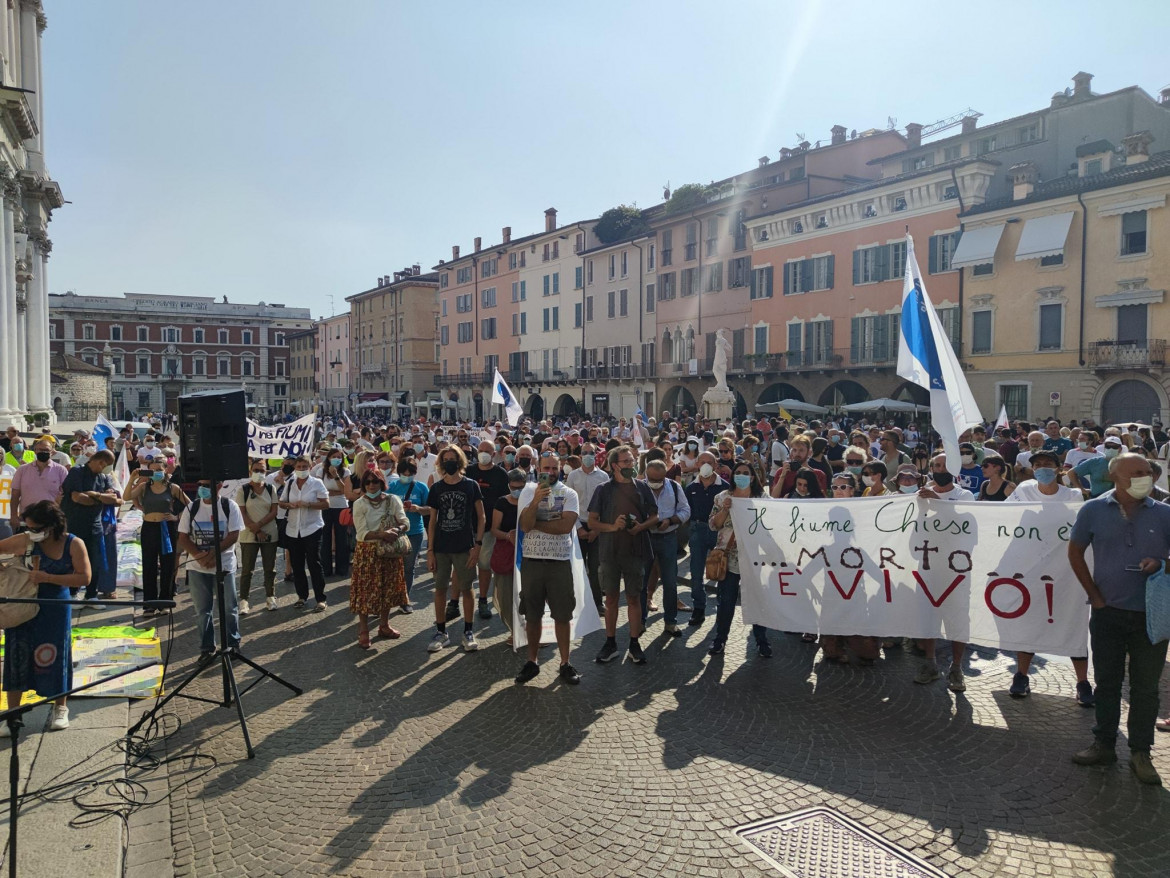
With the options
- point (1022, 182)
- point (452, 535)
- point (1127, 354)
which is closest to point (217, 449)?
point (452, 535)

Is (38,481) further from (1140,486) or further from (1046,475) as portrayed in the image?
(1140,486)

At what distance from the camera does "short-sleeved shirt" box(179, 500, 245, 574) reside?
7.17m

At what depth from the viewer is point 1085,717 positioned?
237 inches

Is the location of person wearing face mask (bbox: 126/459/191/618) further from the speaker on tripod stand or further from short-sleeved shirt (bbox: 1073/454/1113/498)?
short-sleeved shirt (bbox: 1073/454/1113/498)

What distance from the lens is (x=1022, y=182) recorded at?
1225 inches

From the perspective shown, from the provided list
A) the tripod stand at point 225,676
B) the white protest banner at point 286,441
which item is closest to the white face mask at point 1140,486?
the tripod stand at point 225,676

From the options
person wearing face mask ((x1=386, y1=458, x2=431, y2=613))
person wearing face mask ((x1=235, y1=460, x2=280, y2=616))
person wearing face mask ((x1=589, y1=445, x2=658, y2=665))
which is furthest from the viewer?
person wearing face mask ((x1=386, y1=458, x2=431, y2=613))

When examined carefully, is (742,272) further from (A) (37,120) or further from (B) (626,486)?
(B) (626,486)

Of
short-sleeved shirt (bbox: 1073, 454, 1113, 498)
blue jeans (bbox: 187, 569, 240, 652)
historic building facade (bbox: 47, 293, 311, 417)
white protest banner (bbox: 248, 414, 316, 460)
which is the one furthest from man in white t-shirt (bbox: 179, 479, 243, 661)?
historic building facade (bbox: 47, 293, 311, 417)

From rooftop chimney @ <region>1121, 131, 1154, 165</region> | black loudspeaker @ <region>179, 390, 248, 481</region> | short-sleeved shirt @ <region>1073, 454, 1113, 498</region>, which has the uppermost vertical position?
rooftop chimney @ <region>1121, 131, 1154, 165</region>

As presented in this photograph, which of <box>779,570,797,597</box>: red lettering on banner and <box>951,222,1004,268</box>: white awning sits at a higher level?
<box>951,222,1004,268</box>: white awning

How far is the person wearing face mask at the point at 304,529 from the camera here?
9336 millimetres

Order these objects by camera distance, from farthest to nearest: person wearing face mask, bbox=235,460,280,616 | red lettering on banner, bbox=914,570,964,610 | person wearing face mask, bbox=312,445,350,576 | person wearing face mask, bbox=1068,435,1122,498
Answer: person wearing face mask, bbox=312,445,350,576
person wearing face mask, bbox=235,460,280,616
person wearing face mask, bbox=1068,435,1122,498
red lettering on banner, bbox=914,570,964,610

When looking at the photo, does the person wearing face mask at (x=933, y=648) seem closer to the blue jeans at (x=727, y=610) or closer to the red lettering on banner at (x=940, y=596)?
the red lettering on banner at (x=940, y=596)
